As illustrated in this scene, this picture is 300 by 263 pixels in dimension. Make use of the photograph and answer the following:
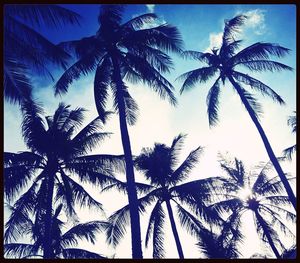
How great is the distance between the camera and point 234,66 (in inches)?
649

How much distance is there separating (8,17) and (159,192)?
37.4 feet

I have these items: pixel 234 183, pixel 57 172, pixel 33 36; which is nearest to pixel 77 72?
pixel 33 36

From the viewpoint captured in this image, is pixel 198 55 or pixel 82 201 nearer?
pixel 82 201

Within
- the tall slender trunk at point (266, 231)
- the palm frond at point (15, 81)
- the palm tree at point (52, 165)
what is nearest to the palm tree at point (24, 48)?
the palm frond at point (15, 81)

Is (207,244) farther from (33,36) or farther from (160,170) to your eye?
(33,36)

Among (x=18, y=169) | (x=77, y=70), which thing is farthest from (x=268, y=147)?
(x=18, y=169)

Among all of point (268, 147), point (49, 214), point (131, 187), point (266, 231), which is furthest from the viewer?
point (266, 231)

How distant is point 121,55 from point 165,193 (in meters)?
7.96

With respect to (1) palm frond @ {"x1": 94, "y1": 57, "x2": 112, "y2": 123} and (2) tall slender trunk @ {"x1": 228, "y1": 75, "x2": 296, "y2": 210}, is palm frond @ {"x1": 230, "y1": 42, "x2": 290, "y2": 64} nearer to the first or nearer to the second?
(2) tall slender trunk @ {"x1": 228, "y1": 75, "x2": 296, "y2": 210}

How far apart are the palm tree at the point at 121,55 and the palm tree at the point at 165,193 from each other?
3622 millimetres

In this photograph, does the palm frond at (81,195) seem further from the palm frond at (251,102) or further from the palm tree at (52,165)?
the palm frond at (251,102)

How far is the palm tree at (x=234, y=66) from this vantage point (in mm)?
15727

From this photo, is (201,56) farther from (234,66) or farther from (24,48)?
(24,48)

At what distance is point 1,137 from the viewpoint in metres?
6.93
